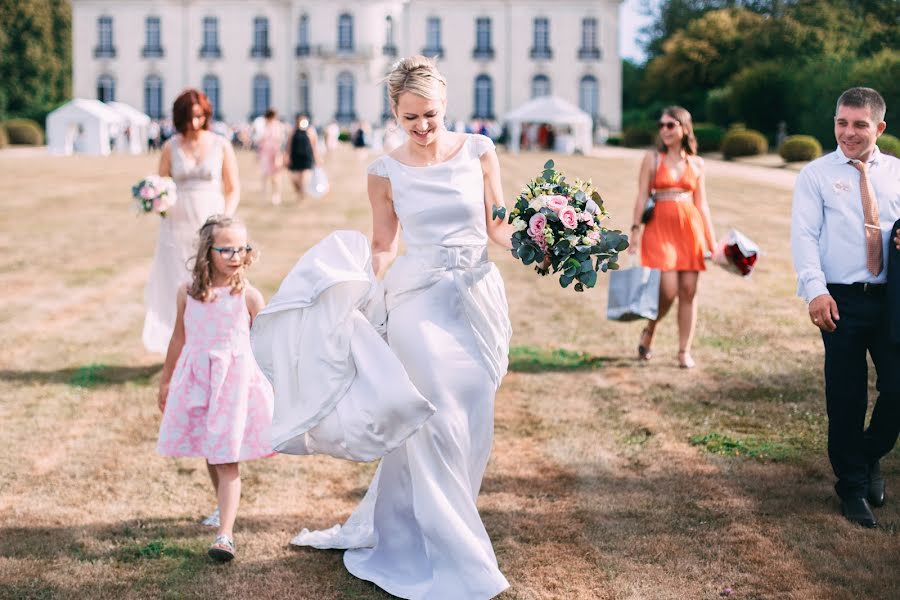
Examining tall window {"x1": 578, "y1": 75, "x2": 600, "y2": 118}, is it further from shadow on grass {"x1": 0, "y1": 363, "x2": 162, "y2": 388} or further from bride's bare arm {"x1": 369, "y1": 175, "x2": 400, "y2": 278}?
bride's bare arm {"x1": 369, "y1": 175, "x2": 400, "y2": 278}

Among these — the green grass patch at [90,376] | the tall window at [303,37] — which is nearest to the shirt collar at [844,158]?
the green grass patch at [90,376]

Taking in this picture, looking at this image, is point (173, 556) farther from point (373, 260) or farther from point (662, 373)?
point (662, 373)

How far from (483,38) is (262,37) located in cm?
1204

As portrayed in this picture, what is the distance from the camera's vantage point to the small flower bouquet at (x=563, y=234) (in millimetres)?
4008

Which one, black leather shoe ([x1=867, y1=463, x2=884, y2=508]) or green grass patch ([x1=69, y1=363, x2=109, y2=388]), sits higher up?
green grass patch ([x1=69, y1=363, x2=109, y2=388])

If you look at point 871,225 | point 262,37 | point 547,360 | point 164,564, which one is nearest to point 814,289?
point 871,225

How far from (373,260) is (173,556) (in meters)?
1.37

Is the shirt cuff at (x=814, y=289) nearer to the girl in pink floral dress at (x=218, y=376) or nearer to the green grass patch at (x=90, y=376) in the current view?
the girl in pink floral dress at (x=218, y=376)

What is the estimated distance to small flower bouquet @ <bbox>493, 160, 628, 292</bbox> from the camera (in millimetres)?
4008

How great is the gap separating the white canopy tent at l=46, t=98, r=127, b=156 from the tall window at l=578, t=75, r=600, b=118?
26.2m

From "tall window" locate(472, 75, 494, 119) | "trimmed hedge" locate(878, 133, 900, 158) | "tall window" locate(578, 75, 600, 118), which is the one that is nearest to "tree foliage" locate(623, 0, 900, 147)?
"trimmed hedge" locate(878, 133, 900, 158)

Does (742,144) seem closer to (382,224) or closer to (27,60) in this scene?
(382,224)

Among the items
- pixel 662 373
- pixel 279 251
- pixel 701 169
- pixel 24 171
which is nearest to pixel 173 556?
pixel 662 373

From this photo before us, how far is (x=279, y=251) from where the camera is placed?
546 inches
